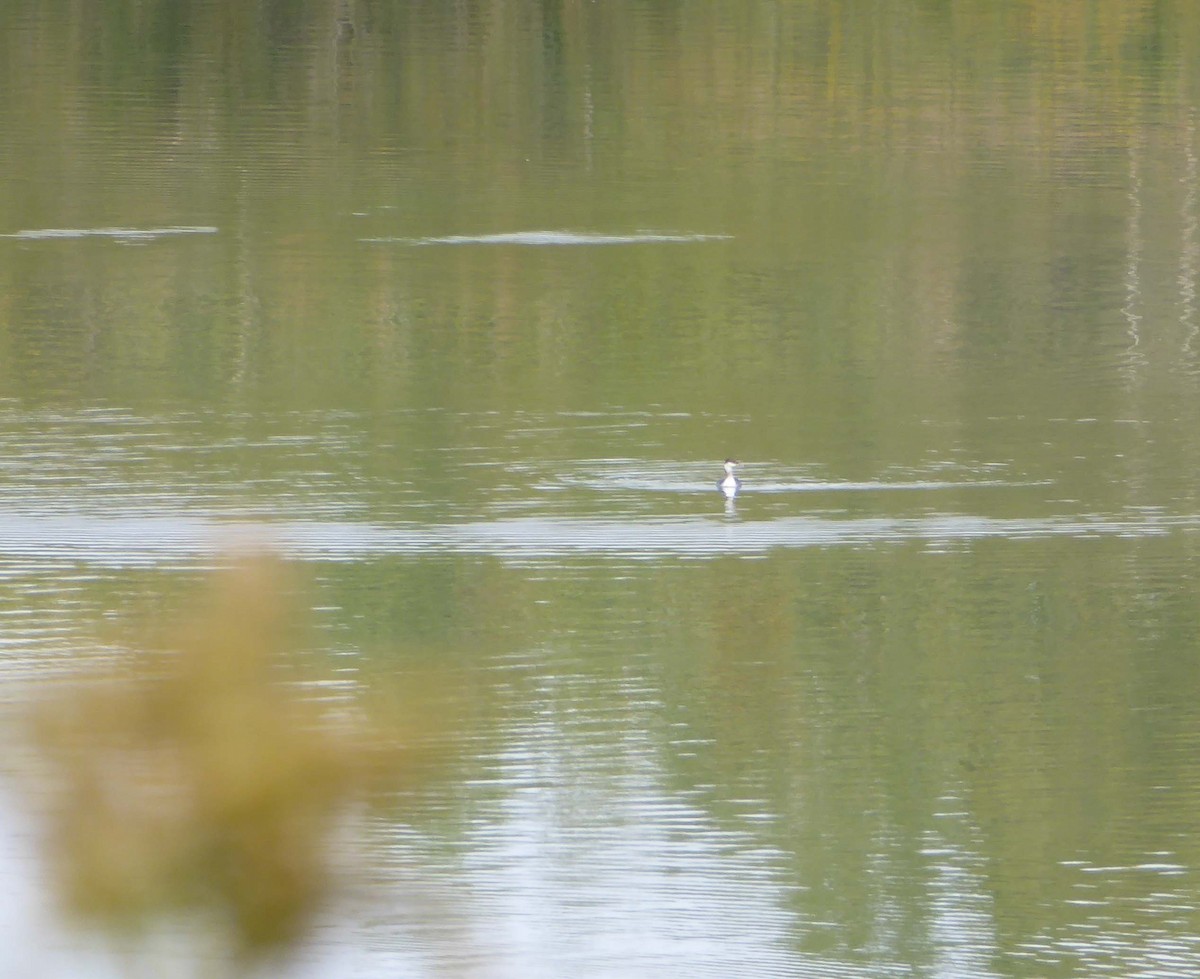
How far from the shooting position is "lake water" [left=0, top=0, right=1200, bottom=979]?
8469 millimetres

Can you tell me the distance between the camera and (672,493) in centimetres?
1457

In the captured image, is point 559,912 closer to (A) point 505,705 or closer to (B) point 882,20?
(A) point 505,705

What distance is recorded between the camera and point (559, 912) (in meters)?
8.23

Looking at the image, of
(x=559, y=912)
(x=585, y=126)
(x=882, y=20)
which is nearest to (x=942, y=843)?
(x=559, y=912)

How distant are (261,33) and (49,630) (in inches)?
1448

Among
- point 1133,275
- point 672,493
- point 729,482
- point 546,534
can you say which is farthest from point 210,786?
point 1133,275

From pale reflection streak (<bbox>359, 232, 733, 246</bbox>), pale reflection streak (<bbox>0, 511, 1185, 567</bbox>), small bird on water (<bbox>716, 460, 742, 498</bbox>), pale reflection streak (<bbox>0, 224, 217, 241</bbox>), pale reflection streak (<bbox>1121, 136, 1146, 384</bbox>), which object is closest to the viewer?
pale reflection streak (<bbox>0, 511, 1185, 567</bbox>)

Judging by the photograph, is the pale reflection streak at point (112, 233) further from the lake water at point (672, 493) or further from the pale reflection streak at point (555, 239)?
the pale reflection streak at point (555, 239)

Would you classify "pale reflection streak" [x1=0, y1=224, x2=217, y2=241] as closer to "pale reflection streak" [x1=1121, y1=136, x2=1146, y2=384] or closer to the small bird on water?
"pale reflection streak" [x1=1121, y1=136, x2=1146, y2=384]

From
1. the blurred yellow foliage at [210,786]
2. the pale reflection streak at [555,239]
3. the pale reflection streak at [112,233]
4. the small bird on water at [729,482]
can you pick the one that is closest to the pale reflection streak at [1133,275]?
the pale reflection streak at [555,239]

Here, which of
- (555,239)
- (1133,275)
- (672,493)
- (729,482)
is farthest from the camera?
(555,239)

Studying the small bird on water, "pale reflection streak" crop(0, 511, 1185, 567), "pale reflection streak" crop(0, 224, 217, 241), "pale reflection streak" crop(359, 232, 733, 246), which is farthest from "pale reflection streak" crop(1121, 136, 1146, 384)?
"pale reflection streak" crop(0, 224, 217, 241)

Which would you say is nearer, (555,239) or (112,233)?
(555,239)

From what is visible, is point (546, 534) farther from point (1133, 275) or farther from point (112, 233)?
point (112, 233)
